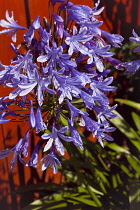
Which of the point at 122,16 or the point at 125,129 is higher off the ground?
the point at 122,16

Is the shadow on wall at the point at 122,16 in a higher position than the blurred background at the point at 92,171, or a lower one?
higher

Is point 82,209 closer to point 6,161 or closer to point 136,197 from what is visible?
point 136,197

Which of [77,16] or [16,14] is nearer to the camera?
[77,16]

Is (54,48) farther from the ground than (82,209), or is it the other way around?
(54,48)

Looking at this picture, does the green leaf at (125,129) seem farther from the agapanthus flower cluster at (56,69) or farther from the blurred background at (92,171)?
the agapanthus flower cluster at (56,69)

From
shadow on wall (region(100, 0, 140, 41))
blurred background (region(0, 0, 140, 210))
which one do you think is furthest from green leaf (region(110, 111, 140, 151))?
shadow on wall (region(100, 0, 140, 41))

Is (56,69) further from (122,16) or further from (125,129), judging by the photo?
(122,16)

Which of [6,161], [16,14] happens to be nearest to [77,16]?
[16,14]

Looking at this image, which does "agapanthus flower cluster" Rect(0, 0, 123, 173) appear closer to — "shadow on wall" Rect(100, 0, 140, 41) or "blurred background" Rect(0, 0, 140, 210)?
"blurred background" Rect(0, 0, 140, 210)

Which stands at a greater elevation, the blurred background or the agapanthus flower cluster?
the agapanthus flower cluster

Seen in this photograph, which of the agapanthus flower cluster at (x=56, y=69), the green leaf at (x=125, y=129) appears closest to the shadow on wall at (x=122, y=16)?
the green leaf at (x=125, y=129)

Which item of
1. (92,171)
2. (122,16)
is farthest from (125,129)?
(122,16)
